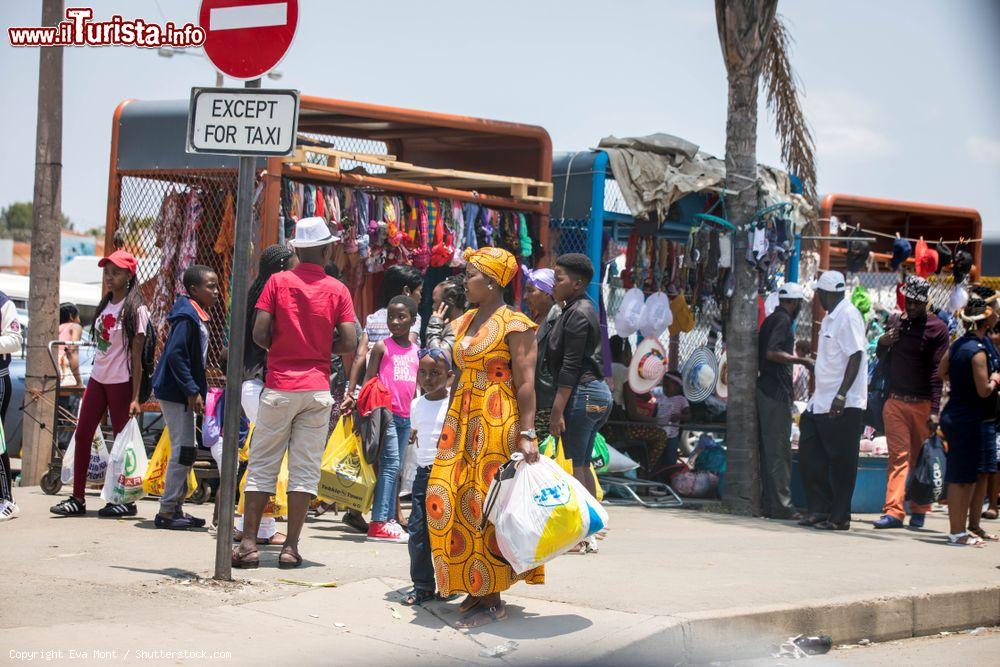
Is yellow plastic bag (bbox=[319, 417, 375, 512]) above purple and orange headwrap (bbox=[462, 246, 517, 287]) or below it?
below

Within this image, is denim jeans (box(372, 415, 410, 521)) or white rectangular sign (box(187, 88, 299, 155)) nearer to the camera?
white rectangular sign (box(187, 88, 299, 155))

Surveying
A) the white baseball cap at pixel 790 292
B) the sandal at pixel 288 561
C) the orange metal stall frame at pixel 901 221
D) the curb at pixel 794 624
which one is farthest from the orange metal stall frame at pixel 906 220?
the sandal at pixel 288 561

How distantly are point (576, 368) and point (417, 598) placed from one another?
7.41 feet

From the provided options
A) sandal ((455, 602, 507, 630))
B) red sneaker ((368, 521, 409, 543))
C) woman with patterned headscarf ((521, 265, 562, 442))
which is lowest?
red sneaker ((368, 521, 409, 543))

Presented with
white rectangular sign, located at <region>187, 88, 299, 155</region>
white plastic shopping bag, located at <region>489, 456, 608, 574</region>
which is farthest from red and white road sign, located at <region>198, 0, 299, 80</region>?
white plastic shopping bag, located at <region>489, 456, 608, 574</region>

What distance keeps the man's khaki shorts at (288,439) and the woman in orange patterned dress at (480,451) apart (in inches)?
49.4

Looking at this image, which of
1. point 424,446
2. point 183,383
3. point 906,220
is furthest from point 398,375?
point 906,220

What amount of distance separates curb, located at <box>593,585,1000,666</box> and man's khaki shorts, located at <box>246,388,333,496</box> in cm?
229

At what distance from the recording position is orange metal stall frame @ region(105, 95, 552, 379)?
10.2 m

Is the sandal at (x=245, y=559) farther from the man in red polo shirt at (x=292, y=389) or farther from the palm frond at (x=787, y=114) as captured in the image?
the palm frond at (x=787, y=114)

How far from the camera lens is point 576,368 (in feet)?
Answer: 25.9

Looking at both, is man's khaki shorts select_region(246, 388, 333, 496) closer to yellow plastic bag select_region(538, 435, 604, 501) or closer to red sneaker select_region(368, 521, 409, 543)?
red sneaker select_region(368, 521, 409, 543)

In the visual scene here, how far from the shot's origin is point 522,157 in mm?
12352

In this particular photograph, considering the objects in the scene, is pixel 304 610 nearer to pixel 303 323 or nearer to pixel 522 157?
pixel 303 323
